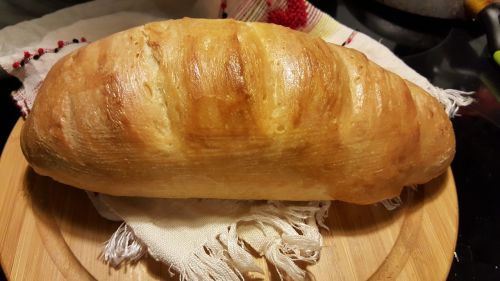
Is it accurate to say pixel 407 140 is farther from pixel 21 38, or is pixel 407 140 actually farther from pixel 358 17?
pixel 21 38

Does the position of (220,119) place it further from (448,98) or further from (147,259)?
(448,98)

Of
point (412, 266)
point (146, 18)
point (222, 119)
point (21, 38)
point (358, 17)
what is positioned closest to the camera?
point (222, 119)

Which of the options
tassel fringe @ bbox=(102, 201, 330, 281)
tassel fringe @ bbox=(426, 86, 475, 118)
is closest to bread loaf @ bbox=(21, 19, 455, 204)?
tassel fringe @ bbox=(102, 201, 330, 281)

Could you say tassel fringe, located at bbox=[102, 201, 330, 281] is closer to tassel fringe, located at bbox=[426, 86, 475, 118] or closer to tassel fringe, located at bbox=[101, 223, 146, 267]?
tassel fringe, located at bbox=[101, 223, 146, 267]

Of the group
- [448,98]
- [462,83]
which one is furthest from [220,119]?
[462,83]

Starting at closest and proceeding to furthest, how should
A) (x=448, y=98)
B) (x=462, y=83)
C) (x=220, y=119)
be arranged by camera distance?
(x=220, y=119) → (x=448, y=98) → (x=462, y=83)

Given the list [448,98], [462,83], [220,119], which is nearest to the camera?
[220,119]

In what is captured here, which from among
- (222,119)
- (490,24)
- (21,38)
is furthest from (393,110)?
(21,38)
